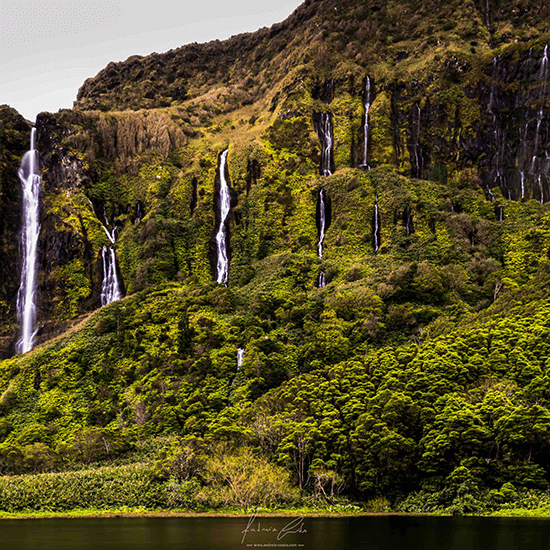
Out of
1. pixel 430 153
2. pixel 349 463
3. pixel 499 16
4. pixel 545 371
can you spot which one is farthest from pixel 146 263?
pixel 499 16

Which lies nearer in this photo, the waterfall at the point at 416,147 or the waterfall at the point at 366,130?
the waterfall at the point at 416,147

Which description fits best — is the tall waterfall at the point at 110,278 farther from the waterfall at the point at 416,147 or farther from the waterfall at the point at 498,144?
the waterfall at the point at 498,144

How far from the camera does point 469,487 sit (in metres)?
40.2

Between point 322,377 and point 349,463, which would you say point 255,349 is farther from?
point 349,463

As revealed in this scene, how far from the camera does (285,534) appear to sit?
31656 mm

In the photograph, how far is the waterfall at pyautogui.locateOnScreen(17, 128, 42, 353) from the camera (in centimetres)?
8811

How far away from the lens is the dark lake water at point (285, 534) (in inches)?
1102

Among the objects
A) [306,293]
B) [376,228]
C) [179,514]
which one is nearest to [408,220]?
[376,228]

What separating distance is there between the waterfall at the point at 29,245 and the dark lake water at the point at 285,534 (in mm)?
Answer: 52461

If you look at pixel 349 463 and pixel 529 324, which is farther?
pixel 529 324

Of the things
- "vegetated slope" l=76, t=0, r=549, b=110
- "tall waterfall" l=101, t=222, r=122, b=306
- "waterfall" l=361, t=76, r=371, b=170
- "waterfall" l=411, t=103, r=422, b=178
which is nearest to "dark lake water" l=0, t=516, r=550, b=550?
"tall waterfall" l=101, t=222, r=122, b=306

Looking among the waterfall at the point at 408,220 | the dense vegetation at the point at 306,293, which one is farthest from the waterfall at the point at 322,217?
the waterfall at the point at 408,220

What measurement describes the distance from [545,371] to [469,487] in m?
10.8

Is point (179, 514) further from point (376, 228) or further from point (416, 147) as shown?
point (416, 147)
